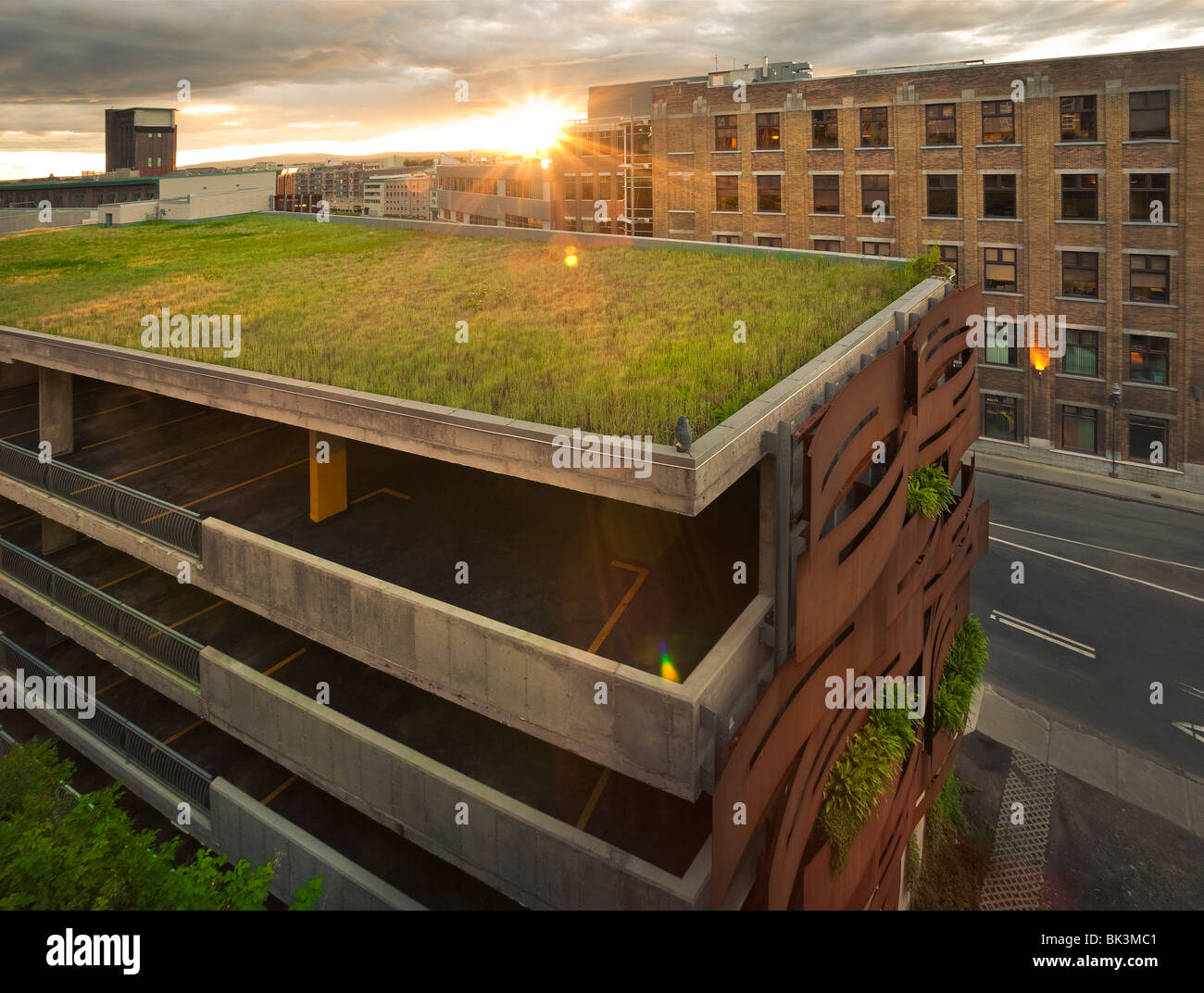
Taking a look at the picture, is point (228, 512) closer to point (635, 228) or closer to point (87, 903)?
point (87, 903)

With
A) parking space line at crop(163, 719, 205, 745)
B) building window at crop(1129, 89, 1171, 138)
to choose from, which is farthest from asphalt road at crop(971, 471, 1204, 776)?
parking space line at crop(163, 719, 205, 745)

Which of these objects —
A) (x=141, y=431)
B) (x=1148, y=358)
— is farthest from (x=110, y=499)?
(x=1148, y=358)

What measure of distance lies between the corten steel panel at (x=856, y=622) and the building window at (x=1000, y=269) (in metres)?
31.7

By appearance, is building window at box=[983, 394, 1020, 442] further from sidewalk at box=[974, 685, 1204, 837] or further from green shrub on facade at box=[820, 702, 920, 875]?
green shrub on facade at box=[820, 702, 920, 875]

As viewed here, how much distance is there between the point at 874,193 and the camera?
49.2 m

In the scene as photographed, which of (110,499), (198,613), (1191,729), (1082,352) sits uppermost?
(1082,352)

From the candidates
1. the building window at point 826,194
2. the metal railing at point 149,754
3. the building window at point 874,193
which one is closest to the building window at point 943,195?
the building window at point 874,193

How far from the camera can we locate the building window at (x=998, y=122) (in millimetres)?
44219

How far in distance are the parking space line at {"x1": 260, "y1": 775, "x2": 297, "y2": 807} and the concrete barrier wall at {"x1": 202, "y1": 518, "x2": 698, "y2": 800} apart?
15.3 ft

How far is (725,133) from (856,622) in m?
48.6

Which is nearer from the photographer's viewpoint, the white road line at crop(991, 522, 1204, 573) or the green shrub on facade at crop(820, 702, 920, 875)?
the green shrub on facade at crop(820, 702, 920, 875)

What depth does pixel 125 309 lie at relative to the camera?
21922mm

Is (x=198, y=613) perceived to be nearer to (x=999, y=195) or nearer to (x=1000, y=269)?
(x=1000, y=269)

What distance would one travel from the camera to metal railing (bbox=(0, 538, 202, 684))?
53.4 feet
